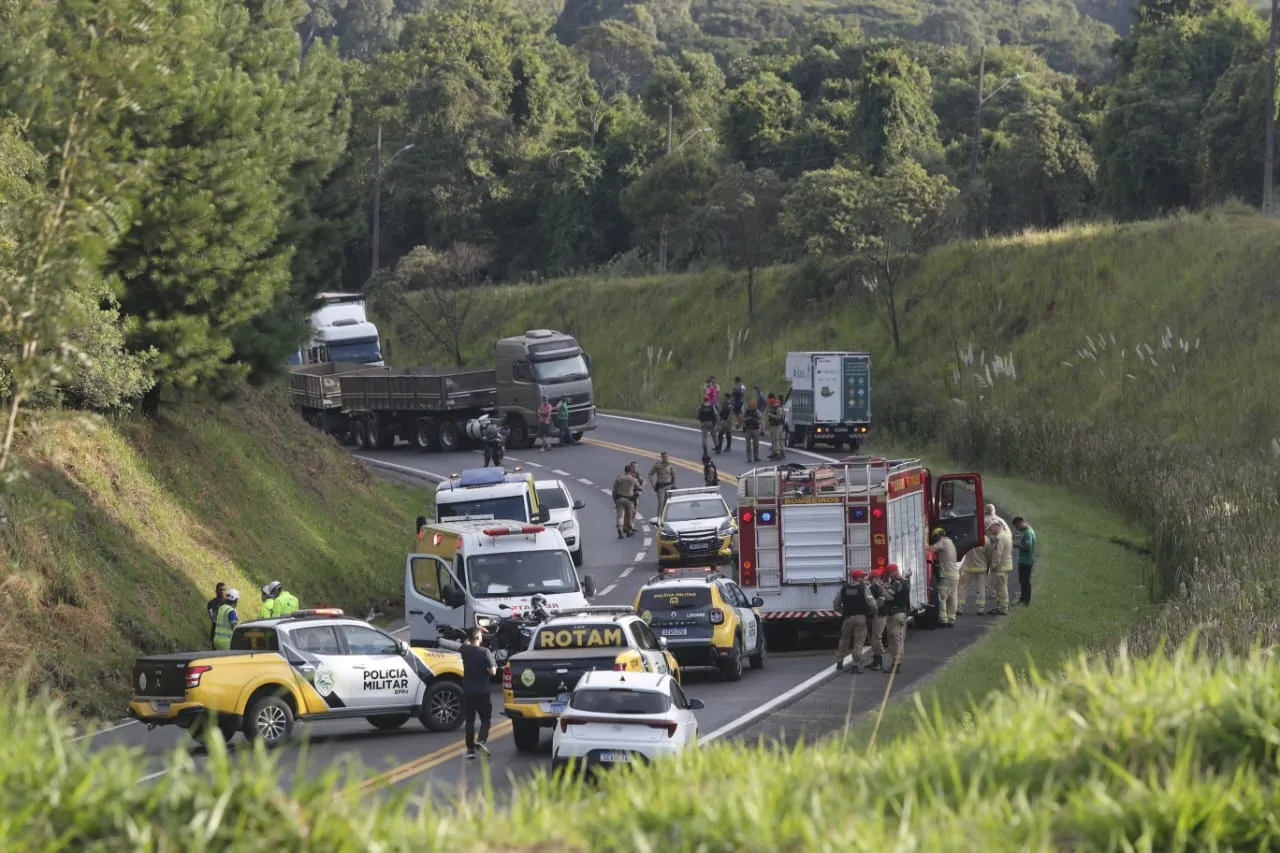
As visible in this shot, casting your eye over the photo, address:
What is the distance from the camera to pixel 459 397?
5341 centimetres

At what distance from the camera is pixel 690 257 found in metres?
86.8

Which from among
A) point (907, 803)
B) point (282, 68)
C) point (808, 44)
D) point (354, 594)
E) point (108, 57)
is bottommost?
point (354, 594)

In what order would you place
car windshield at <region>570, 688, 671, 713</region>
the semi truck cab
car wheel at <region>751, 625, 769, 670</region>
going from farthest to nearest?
the semi truck cab
car wheel at <region>751, 625, 769, 670</region>
car windshield at <region>570, 688, 671, 713</region>

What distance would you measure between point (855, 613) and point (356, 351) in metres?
40.1

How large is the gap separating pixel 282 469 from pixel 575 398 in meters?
17.9

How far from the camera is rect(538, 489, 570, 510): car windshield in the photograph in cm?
3759

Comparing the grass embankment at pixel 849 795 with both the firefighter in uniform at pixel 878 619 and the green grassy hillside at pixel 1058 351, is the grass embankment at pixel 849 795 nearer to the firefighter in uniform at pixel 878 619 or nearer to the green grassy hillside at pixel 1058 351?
the firefighter in uniform at pixel 878 619

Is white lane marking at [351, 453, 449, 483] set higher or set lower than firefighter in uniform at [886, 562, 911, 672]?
lower

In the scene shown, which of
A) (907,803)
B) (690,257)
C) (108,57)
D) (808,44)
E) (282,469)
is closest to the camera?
(907,803)

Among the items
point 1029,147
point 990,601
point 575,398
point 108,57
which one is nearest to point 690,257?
point 1029,147

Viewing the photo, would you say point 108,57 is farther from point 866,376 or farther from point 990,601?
point 866,376

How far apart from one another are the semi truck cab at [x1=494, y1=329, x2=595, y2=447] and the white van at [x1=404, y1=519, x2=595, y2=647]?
2647cm

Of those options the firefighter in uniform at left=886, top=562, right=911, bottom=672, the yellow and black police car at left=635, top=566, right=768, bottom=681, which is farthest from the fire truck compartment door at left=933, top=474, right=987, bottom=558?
the yellow and black police car at left=635, top=566, right=768, bottom=681

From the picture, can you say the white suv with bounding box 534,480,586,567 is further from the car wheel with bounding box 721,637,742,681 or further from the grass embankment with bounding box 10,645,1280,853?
the grass embankment with bounding box 10,645,1280,853
